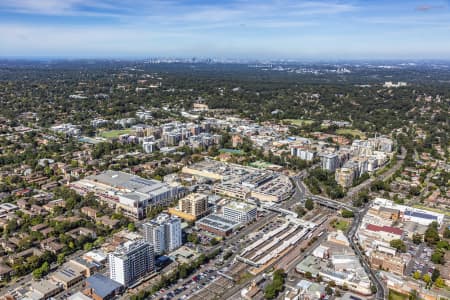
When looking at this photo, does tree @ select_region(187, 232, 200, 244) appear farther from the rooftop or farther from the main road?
the main road

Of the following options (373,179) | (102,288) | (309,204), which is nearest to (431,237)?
(309,204)

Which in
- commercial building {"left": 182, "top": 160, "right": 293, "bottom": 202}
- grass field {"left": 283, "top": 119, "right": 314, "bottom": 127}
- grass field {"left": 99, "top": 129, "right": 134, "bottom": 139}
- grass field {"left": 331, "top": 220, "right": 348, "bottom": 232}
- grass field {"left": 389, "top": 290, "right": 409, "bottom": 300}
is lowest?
grass field {"left": 389, "top": 290, "right": 409, "bottom": 300}

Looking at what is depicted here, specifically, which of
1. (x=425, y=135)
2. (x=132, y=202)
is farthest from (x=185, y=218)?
(x=425, y=135)

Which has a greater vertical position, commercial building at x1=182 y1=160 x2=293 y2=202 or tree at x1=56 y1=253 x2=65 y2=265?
commercial building at x1=182 y1=160 x2=293 y2=202

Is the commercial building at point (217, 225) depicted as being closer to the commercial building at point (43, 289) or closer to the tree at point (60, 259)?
the tree at point (60, 259)

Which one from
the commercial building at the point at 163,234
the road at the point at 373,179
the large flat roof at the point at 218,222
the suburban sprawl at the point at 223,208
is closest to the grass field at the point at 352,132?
the suburban sprawl at the point at 223,208

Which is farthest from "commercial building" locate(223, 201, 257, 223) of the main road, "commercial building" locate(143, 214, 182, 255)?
the main road

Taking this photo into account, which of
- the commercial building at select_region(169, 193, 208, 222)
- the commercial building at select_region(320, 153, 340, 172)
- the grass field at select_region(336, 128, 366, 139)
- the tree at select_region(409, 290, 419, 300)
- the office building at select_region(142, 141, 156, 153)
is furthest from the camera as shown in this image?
the grass field at select_region(336, 128, 366, 139)
